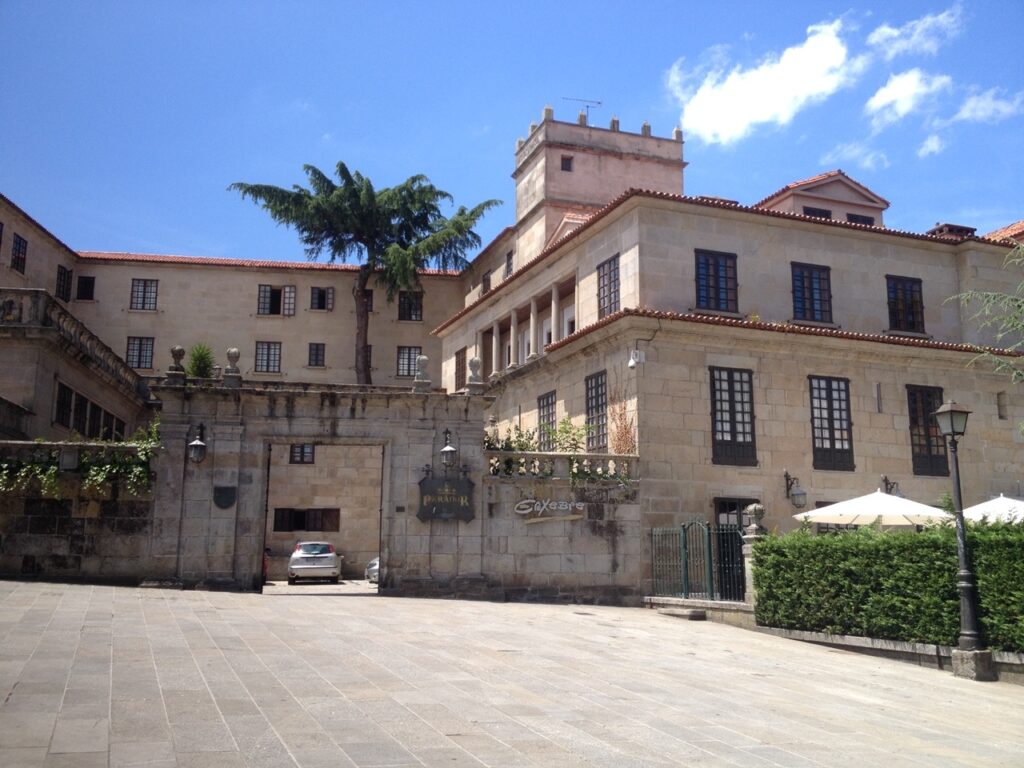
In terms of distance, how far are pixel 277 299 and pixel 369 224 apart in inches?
239

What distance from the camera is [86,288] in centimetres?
4441

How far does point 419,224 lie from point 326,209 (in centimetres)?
448

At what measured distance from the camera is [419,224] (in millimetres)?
44938

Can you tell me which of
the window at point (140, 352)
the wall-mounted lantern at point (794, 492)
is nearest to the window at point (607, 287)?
the wall-mounted lantern at point (794, 492)

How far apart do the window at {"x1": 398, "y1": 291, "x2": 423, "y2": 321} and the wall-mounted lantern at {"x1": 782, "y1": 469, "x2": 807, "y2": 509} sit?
25.7m

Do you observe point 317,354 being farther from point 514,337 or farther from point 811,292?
point 811,292

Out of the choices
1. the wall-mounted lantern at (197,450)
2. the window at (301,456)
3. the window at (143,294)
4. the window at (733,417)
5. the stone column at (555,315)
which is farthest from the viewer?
the window at (143,294)

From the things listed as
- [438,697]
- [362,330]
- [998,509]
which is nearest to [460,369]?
Result: [362,330]

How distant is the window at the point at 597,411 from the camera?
24.8 m

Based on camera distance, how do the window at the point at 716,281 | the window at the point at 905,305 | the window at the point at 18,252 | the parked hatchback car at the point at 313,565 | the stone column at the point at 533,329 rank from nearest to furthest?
the window at the point at 716,281, the window at the point at 905,305, the parked hatchback car at the point at 313,565, the stone column at the point at 533,329, the window at the point at 18,252

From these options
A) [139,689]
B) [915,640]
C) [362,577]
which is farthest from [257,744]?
[362,577]

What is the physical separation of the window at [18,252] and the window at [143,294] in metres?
5.47

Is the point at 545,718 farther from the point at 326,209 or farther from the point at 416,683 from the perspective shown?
the point at 326,209

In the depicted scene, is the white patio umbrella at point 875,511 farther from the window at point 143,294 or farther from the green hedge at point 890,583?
the window at point 143,294
